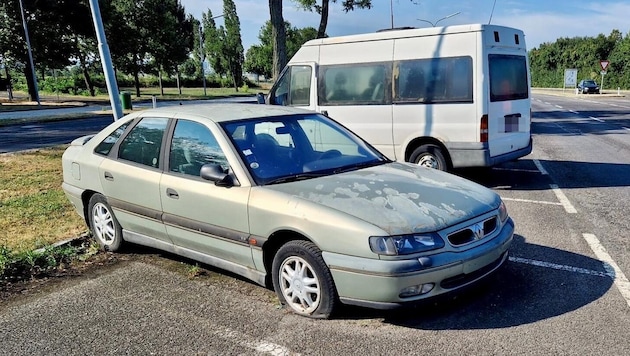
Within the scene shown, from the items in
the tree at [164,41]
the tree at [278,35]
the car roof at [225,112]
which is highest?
the tree at [164,41]

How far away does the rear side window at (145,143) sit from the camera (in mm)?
4695

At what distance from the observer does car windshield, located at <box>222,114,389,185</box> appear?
414 centimetres

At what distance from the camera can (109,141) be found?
5230 millimetres

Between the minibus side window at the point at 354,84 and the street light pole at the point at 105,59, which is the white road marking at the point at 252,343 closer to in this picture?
the minibus side window at the point at 354,84

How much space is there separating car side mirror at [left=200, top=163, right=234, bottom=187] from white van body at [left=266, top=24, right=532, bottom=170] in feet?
12.0

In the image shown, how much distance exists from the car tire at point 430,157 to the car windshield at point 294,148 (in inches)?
122

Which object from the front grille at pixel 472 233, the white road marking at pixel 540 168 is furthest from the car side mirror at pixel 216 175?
the white road marking at pixel 540 168

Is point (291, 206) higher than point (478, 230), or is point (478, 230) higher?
point (291, 206)

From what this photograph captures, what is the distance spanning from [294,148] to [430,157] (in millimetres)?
4004

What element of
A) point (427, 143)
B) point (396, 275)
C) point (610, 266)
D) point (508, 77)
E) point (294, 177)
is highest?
point (508, 77)

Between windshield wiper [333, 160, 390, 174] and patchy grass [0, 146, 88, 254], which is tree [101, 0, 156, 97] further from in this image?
windshield wiper [333, 160, 390, 174]

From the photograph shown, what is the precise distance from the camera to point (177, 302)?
405cm

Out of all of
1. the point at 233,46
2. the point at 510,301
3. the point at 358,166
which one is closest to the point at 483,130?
the point at 358,166

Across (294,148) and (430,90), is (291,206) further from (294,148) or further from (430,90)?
(430,90)
